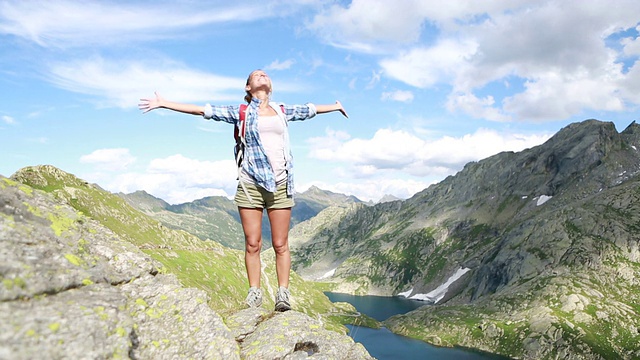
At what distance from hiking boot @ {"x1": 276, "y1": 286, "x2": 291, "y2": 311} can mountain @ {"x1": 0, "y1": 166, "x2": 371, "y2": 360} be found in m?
0.35

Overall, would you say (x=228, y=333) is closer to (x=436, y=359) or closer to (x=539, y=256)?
(x=436, y=359)

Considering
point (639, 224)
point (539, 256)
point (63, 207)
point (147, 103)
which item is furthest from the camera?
point (539, 256)

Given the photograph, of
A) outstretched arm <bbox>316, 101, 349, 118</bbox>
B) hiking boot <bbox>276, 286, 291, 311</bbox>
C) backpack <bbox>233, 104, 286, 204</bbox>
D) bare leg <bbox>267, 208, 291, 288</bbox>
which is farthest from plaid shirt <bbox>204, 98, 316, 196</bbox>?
hiking boot <bbox>276, 286, 291, 311</bbox>

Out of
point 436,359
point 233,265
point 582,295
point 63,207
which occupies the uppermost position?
point 63,207

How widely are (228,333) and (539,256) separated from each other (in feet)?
636

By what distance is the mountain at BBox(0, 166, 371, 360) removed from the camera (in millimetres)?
5801

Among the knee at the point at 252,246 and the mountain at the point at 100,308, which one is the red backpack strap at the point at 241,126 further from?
the mountain at the point at 100,308

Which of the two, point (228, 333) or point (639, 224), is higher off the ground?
point (228, 333)

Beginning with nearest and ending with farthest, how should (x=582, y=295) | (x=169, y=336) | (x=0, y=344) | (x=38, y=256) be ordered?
1. (x=0, y=344)
2. (x=38, y=256)
3. (x=169, y=336)
4. (x=582, y=295)

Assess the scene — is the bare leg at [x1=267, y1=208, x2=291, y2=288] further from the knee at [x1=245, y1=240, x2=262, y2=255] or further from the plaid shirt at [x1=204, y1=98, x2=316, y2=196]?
the plaid shirt at [x1=204, y1=98, x2=316, y2=196]

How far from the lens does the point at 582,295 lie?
142 metres

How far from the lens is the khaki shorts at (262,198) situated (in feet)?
35.7

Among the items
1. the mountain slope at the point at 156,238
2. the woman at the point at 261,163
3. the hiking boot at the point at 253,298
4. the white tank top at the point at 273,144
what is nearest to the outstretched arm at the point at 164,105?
the woman at the point at 261,163

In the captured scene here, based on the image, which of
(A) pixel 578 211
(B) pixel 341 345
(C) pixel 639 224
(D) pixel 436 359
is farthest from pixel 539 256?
(B) pixel 341 345
